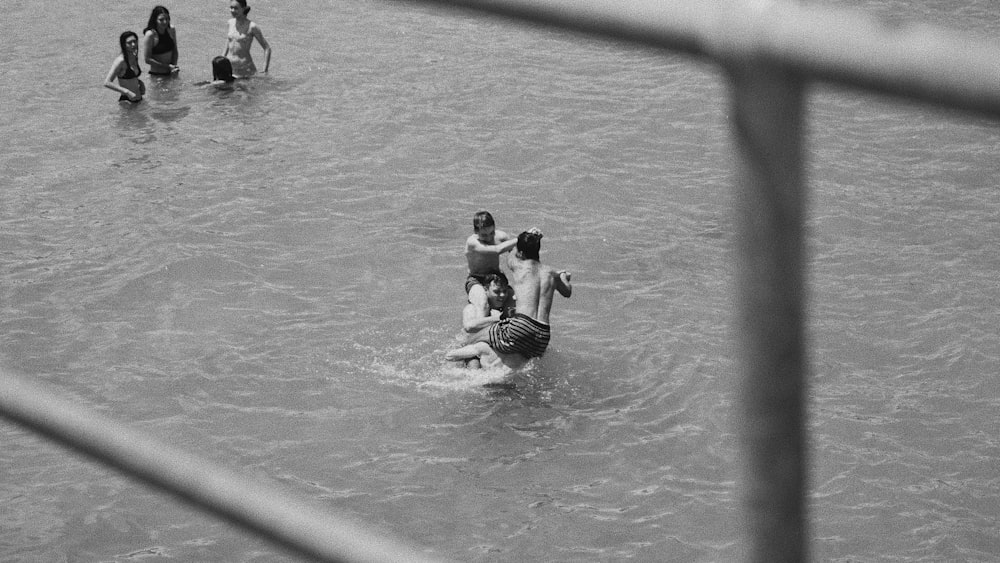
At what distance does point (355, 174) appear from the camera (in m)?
14.9

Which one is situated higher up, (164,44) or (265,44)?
(265,44)

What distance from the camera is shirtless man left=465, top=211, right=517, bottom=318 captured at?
10234mm

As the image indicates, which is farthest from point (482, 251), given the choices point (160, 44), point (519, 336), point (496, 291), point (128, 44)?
point (160, 44)

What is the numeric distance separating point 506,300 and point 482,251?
1.40 ft

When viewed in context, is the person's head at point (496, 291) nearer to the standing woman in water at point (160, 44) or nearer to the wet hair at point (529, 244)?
the wet hair at point (529, 244)

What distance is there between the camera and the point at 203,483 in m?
1.01

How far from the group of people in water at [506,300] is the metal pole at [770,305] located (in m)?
8.81

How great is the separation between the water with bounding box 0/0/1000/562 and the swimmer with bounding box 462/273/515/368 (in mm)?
248

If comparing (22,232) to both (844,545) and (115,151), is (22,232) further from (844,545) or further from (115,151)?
(844,545)

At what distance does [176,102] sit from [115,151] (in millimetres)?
1680

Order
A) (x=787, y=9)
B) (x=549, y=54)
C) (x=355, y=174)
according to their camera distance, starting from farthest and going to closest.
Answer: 1. (x=549, y=54)
2. (x=355, y=174)
3. (x=787, y=9)

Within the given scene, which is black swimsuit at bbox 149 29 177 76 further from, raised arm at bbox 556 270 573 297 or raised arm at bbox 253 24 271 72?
raised arm at bbox 556 270 573 297

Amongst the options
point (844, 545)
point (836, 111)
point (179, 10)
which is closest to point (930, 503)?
point (844, 545)

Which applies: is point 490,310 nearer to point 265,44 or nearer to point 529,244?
point 529,244
